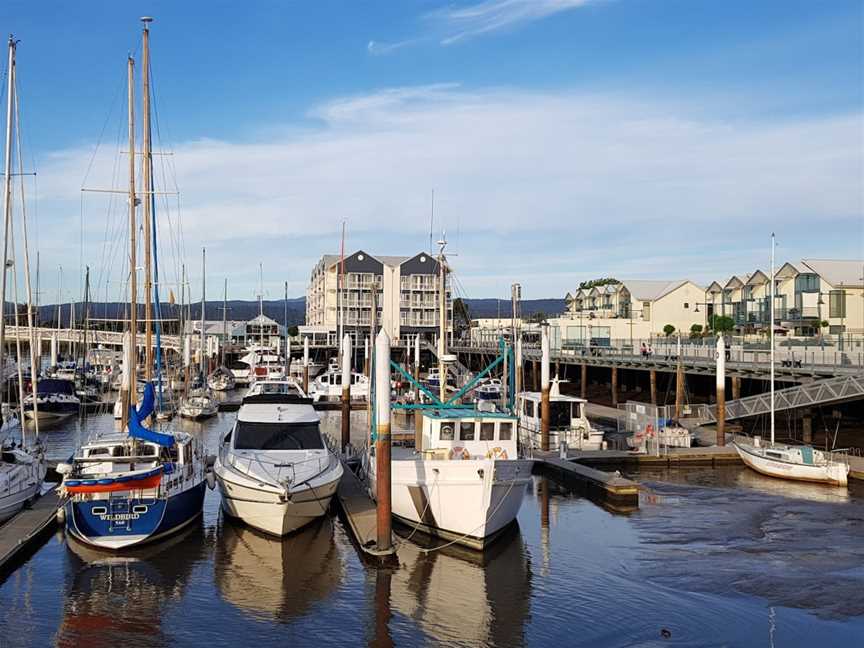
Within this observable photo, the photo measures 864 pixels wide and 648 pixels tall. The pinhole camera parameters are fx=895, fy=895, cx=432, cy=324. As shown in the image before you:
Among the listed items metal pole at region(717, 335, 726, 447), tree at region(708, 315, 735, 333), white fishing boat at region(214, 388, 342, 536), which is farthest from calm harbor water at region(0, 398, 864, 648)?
tree at region(708, 315, 735, 333)

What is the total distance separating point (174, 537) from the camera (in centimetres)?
2372

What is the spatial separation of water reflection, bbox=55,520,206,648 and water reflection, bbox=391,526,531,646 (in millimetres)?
4943

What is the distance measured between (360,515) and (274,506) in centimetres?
269

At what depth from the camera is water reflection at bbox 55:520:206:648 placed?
17.0m

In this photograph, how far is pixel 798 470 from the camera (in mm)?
32281

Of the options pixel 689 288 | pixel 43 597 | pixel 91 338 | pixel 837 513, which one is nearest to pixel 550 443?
pixel 837 513

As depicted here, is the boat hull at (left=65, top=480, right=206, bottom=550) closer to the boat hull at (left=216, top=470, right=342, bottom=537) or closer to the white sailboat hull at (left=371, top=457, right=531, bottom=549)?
the boat hull at (left=216, top=470, right=342, bottom=537)

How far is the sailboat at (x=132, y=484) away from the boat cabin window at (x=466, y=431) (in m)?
7.55

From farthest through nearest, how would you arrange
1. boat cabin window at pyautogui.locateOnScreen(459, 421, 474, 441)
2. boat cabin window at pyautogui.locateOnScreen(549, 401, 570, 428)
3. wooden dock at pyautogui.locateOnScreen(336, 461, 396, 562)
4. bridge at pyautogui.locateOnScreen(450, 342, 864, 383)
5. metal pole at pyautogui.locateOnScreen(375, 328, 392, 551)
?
bridge at pyautogui.locateOnScreen(450, 342, 864, 383) < boat cabin window at pyautogui.locateOnScreen(549, 401, 570, 428) < boat cabin window at pyautogui.locateOnScreen(459, 421, 474, 441) < wooden dock at pyautogui.locateOnScreen(336, 461, 396, 562) < metal pole at pyautogui.locateOnScreen(375, 328, 392, 551)

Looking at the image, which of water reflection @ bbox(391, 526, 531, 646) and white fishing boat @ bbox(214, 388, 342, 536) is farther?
white fishing boat @ bbox(214, 388, 342, 536)

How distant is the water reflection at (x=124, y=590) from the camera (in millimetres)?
16953

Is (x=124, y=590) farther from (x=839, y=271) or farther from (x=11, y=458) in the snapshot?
(x=839, y=271)

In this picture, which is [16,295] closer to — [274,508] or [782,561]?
[274,508]

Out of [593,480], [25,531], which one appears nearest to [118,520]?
[25,531]
